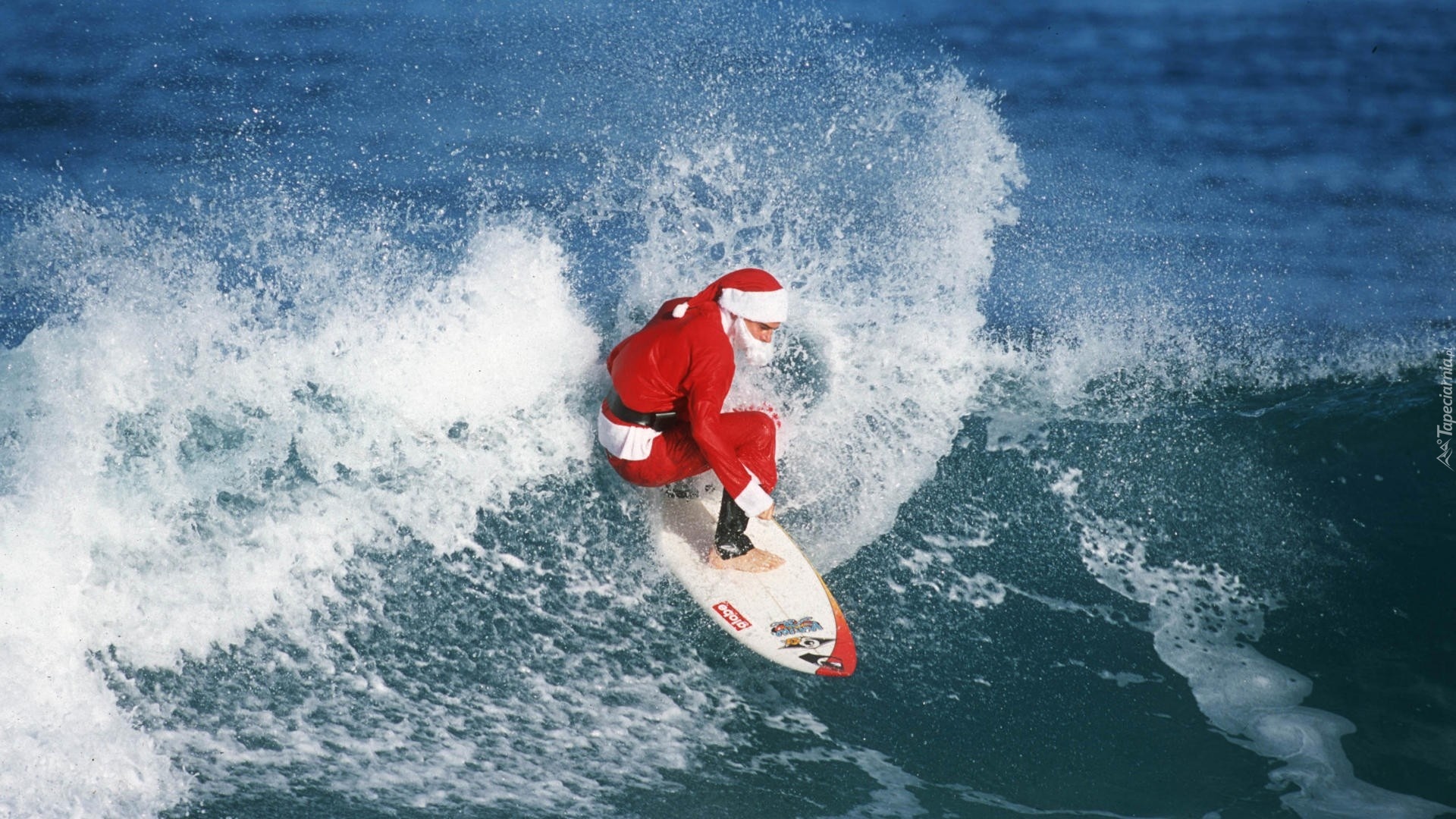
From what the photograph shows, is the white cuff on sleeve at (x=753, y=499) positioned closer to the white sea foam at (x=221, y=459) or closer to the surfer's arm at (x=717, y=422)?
the surfer's arm at (x=717, y=422)

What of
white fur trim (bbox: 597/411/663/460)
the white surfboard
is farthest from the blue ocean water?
white fur trim (bbox: 597/411/663/460)

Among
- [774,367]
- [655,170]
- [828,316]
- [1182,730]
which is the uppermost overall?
[655,170]

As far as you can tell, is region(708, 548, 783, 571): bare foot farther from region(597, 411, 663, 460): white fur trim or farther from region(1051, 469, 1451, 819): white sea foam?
region(1051, 469, 1451, 819): white sea foam

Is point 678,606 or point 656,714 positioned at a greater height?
point 678,606

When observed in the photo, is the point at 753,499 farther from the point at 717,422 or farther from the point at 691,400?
the point at 691,400

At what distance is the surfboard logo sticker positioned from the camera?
4.18 metres

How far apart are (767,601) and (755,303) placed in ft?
4.43

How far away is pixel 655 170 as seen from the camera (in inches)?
207

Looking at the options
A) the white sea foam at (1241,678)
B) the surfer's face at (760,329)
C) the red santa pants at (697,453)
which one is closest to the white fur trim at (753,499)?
the red santa pants at (697,453)

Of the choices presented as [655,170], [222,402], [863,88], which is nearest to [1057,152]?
[863,88]

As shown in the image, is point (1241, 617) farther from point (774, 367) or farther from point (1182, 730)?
point (774, 367)

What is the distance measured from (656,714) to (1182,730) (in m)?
2.31

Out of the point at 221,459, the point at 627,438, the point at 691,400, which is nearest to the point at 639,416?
the point at 627,438

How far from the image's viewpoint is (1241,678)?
14.4ft
